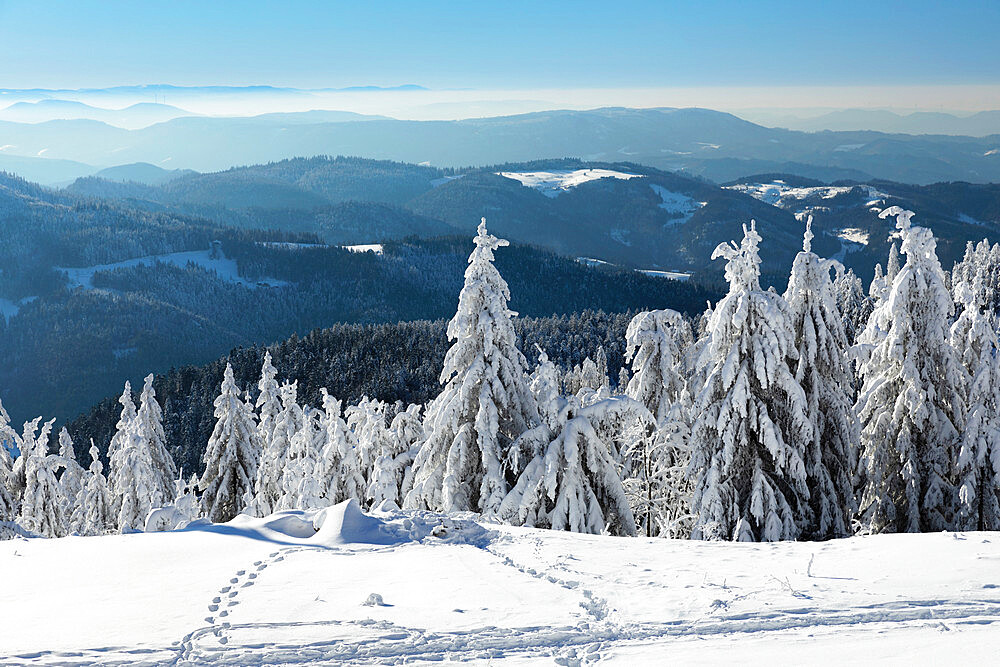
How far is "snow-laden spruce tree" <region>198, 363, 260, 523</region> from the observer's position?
33.4 m

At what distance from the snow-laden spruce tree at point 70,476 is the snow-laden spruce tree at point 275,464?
12400mm

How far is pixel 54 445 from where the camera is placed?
132 metres

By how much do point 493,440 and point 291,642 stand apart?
10276mm

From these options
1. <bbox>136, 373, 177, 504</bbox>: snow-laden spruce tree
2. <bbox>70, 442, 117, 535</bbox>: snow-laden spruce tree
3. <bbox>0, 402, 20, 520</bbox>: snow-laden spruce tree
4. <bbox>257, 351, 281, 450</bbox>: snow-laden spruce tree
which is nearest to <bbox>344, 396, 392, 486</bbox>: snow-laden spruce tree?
<bbox>257, 351, 281, 450</bbox>: snow-laden spruce tree

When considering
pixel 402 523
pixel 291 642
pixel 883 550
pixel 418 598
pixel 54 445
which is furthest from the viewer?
pixel 54 445

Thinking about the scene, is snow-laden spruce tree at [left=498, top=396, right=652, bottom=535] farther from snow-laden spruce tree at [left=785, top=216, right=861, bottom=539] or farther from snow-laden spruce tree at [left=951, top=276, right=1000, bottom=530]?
snow-laden spruce tree at [left=951, top=276, right=1000, bottom=530]

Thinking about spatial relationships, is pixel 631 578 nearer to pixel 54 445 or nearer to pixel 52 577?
pixel 52 577

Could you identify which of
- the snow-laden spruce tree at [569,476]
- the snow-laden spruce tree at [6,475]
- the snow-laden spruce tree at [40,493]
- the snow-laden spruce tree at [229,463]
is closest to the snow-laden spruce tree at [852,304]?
the snow-laden spruce tree at [229,463]

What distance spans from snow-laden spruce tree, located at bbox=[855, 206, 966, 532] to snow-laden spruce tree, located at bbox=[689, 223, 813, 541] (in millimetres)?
3712

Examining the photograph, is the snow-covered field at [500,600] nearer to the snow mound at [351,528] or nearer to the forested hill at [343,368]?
the snow mound at [351,528]

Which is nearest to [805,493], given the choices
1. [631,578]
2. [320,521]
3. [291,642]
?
[631,578]

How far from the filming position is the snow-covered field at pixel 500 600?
8.27 meters

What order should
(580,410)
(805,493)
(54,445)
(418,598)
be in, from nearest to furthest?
(418,598)
(580,410)
(805,493)
(54,445)

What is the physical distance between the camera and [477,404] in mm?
19344
